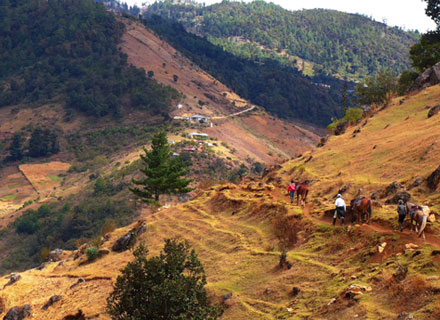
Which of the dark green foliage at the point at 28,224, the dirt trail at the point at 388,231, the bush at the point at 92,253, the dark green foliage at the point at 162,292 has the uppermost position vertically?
the dirt trail at the point at 388,231

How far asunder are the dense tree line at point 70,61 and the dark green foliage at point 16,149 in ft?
59.1

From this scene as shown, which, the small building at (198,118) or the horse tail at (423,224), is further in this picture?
the small building at (198,118)

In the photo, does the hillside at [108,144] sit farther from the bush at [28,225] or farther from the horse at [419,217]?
the horse at [419,217]

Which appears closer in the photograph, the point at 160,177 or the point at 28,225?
the point at 160,177

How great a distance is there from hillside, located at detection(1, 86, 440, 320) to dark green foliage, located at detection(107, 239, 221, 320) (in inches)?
74.1

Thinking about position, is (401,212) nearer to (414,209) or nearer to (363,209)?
(414,209)

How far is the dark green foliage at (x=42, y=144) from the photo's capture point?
303 feet

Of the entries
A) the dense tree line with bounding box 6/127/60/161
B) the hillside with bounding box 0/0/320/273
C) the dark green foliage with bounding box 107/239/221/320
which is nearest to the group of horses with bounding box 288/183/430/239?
the dark green foliage with bounding box 107/239/221/320

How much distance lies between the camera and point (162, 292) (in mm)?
9945

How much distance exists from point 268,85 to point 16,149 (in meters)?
91.5

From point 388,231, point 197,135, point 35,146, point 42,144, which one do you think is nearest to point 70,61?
point 42,144

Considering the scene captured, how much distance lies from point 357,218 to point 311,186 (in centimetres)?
685

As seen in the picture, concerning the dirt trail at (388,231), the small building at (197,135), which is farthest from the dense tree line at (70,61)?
the dirt trail at (388,231)

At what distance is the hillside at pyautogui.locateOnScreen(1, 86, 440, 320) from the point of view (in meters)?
10.0
